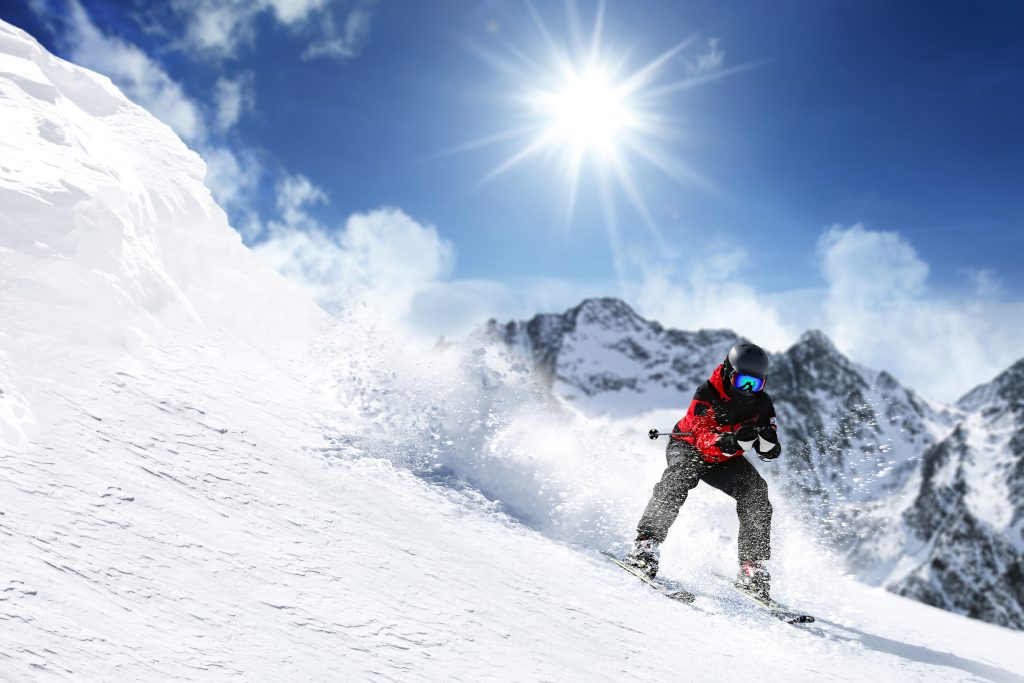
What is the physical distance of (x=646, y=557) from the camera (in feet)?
23.3

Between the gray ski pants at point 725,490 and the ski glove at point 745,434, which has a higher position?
the ski glove at point 745,434

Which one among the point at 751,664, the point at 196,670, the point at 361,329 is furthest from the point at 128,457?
the point at 361,329

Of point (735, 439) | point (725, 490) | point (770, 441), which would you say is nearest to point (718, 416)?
point (735, 439)

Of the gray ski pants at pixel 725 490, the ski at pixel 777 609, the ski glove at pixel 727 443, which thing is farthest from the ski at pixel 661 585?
the ski glove at pixel 727 443

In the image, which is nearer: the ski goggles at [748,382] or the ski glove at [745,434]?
the ski goggles at [748,382]

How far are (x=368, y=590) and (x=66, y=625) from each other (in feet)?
6.29

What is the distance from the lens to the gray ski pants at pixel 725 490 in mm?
7273

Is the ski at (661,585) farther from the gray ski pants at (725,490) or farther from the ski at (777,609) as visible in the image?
the ski at (777,609)

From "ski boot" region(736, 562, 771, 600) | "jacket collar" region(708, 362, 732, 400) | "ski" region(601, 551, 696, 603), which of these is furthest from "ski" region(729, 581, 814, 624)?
"jacket collar" region(708, 362, 732, 400)

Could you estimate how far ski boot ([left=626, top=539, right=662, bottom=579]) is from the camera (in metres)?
7.01

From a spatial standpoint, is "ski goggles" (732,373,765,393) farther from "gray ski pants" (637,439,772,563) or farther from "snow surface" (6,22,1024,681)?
"snow surface" (6,22,1024,681)

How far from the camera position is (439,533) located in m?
6.43

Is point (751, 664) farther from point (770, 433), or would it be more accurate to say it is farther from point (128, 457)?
point (128, 457)

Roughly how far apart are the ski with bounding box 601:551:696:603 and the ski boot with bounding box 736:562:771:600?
77 centimetres
